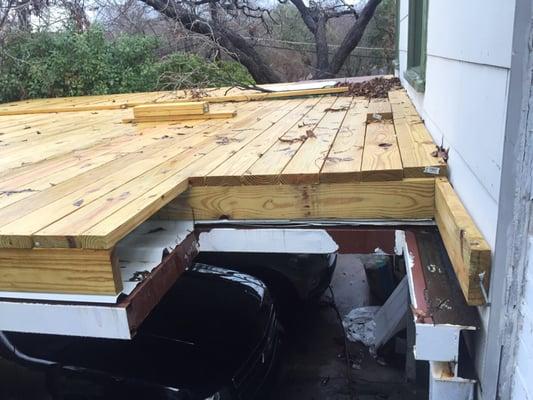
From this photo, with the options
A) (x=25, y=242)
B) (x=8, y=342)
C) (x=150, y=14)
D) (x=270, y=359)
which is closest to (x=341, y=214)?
(x=25, y=242)

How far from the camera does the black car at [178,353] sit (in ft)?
10.0

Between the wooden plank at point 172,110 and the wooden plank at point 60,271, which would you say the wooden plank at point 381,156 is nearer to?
the wooden plank at point 60,271

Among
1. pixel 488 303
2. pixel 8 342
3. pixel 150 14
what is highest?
pixel 150 14

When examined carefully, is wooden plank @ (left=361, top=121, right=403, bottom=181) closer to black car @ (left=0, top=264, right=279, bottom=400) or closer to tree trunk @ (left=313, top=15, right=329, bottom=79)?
black car @ (left=0, top=264, right=279, bottom=400)

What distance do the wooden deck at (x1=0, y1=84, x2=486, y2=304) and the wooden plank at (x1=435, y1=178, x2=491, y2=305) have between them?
0.26m

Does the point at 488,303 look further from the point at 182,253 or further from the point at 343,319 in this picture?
the point at 343,319

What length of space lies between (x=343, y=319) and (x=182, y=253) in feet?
10.3

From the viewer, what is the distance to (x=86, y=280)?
1728 millimetres

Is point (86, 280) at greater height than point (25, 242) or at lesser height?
lesser

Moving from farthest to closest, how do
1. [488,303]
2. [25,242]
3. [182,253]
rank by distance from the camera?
[182,253] < [25,242] < [488,303]

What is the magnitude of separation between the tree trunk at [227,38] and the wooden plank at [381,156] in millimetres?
8833

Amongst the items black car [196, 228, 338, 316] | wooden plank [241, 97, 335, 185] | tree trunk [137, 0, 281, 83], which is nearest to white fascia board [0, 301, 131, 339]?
wooden plank [241, 97, 335, 185]

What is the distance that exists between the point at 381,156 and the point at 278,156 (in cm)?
53

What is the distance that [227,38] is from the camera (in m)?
12.5
